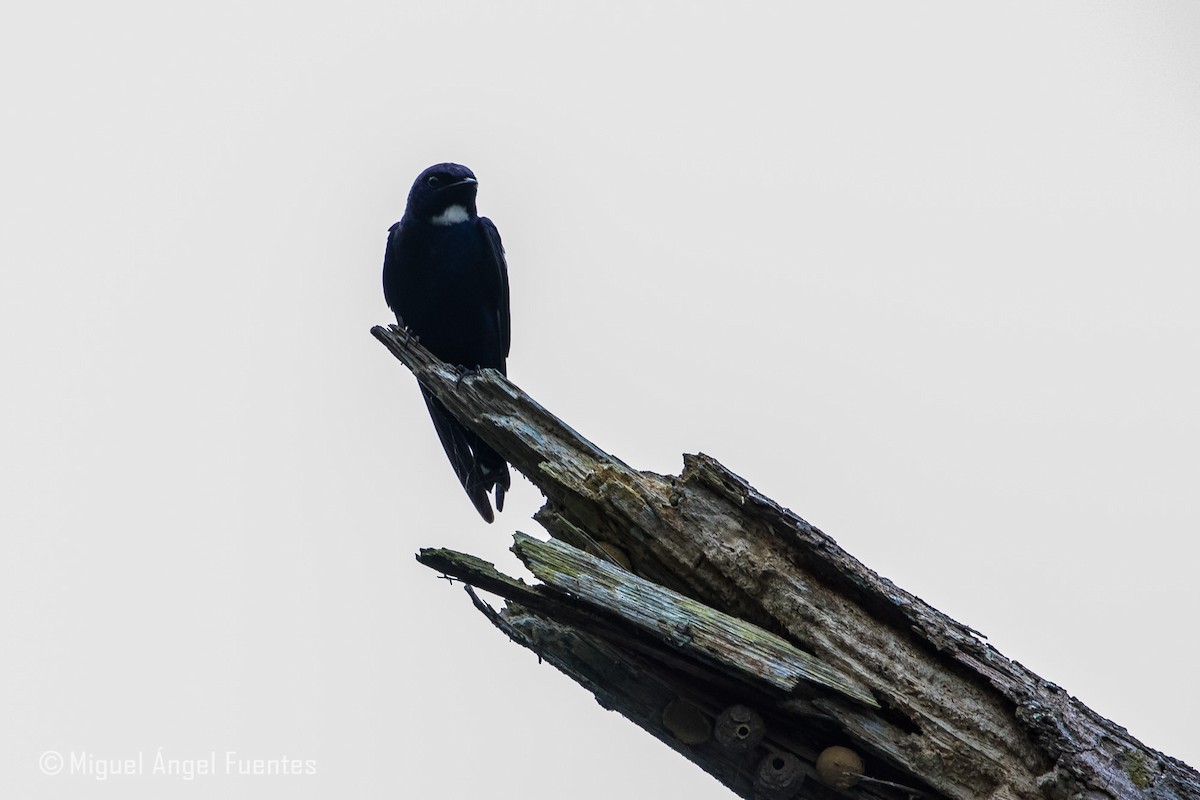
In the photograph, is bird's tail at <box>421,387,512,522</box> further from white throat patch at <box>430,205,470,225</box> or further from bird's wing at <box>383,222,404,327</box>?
white throat patch at <box>430,205,470,225</box>

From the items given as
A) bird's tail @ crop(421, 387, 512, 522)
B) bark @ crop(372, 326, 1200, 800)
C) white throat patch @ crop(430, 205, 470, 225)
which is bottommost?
bark @ crop(372, 326, 1200, 800)

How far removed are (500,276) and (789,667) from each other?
4.55 metres

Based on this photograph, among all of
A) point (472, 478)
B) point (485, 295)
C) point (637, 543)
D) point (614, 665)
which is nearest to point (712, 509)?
point (637, 543)

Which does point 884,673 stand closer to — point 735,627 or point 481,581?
point 735,627

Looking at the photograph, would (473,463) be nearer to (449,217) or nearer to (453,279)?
(453,279)

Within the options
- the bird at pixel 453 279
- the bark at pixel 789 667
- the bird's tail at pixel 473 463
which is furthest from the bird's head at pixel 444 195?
the bark at pixel 789 667

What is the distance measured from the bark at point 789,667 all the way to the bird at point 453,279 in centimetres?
317

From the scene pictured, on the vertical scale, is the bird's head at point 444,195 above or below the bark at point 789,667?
above

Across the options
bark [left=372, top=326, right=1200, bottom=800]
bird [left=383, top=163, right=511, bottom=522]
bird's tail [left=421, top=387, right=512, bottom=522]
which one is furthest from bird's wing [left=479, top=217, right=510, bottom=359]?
bark [left=372, top=326, right=1200, bottom=800]

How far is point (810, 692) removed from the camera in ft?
13.1

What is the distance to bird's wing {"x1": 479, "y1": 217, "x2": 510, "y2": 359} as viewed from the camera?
25.9 ft

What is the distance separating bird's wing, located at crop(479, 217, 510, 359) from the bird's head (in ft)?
0.55

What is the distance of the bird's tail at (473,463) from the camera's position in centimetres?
726

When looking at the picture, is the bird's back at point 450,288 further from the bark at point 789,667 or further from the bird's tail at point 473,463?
the bark at point 789,667
